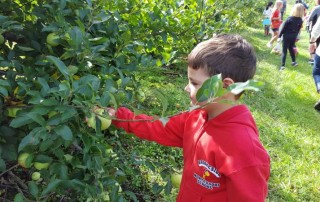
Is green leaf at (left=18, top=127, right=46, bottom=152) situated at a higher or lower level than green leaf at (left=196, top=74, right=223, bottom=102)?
lower

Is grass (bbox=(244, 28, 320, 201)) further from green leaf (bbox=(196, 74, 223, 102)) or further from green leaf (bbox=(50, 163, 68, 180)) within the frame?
green leaf (bbox=(196, 74, 223, 102))

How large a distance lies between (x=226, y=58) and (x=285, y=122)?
316 cm

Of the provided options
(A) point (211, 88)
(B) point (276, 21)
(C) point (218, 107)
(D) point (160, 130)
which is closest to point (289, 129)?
(D) point (160, 130)

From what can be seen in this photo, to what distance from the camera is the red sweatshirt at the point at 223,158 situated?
1.31m

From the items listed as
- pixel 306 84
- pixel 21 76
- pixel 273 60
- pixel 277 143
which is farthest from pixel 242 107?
pixel 273 60

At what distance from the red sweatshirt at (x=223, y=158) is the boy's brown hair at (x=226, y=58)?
140 millimetres

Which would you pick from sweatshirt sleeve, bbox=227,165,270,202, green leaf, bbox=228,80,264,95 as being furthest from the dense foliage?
sweatshirt sleeve, bbox=227,165,270,202

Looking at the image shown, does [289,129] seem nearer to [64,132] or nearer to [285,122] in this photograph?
[285,122]

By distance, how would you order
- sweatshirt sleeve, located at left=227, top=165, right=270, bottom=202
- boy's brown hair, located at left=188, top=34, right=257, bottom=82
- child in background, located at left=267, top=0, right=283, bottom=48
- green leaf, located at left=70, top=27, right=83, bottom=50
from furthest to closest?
child in background, located at left=267, top=0, right=283, bottom=48 < boy's brown hair, located at left=188, top=34, right=257, bottom=82 < sweatshirt sleeve, located at left=227, top=165, right=270, bottom=202 < green leaf, located at left=70, top=27, right=83, bottom=50

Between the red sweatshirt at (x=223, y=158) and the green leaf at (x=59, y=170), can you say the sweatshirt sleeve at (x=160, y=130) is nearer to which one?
the red sweatshirt at (x=223, y=158)

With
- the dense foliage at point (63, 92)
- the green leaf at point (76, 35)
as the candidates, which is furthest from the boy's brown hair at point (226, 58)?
the green leaf at point (76, 35)

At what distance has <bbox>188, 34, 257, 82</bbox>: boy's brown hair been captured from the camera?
1.42 metres

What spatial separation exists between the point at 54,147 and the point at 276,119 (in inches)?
144

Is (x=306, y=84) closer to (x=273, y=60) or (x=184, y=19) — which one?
(x=273, y=60)
